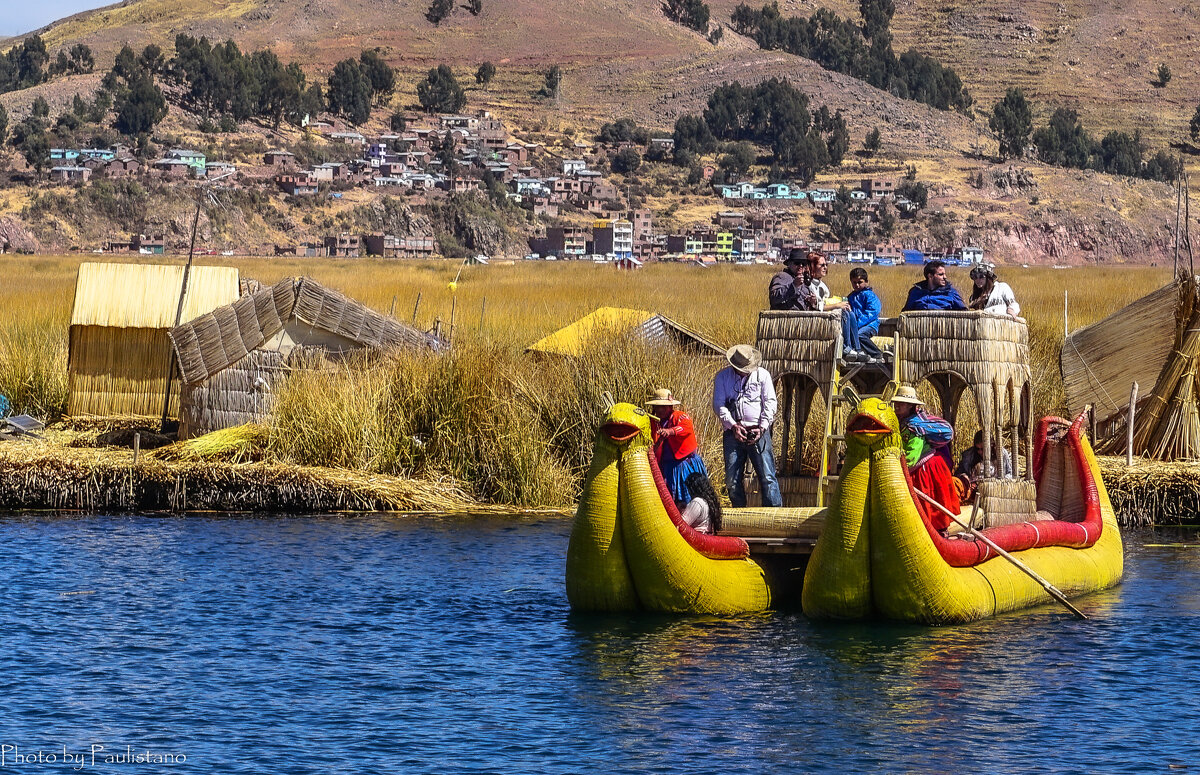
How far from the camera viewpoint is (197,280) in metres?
22.9

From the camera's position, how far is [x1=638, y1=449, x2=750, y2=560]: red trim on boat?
12.7m

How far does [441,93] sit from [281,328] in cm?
15592

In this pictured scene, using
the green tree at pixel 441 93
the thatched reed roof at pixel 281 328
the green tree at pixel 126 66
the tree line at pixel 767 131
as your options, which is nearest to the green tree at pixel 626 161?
the tree line at pixel 767 131

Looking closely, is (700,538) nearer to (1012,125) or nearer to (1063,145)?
(1012,125)

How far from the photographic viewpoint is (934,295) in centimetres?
1515

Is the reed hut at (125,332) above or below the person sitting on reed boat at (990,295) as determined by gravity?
below

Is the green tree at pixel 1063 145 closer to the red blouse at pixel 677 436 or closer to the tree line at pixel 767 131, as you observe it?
the tree line at pixel 767 131

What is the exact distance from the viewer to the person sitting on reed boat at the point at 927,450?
43.5ft

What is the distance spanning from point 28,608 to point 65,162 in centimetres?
11764

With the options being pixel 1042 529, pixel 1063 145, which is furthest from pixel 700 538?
pixel 1063 145

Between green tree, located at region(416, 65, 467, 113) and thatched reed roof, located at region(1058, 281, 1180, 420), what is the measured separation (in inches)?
6102

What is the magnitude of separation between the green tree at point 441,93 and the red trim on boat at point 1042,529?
161 metres

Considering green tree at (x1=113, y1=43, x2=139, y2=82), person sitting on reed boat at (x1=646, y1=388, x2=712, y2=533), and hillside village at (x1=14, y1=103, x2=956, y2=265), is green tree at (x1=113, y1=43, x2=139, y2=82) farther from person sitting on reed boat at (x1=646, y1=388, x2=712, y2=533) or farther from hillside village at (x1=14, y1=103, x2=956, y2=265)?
person sitting on reed boat at (x1=646, y1=388, x2=712, y2=533)

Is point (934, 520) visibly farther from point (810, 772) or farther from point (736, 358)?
point (810, 772)
